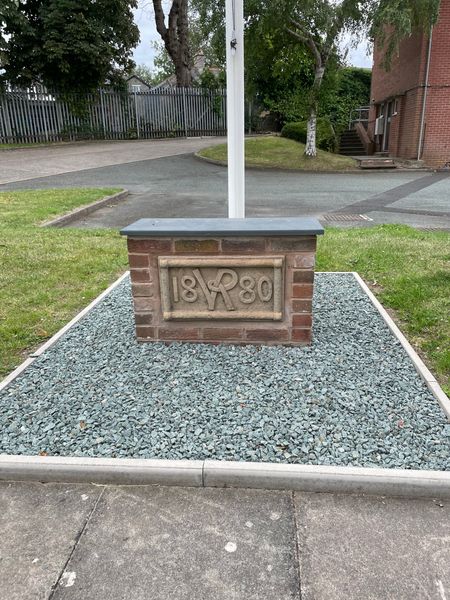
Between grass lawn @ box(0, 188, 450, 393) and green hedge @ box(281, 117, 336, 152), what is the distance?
15.7 meters

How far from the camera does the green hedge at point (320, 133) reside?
72.9 ft

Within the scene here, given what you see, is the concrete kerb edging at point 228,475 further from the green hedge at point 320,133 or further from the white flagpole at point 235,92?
the green hedge at point 320,133

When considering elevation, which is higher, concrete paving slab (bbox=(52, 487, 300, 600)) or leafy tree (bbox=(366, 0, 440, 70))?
leafy tree (bbox=(366, 0, 440, 70))

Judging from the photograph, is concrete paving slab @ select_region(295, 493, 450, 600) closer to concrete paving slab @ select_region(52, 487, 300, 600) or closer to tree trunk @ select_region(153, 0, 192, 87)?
concrete paving slab @ select_region(52, 487, 300, 600)

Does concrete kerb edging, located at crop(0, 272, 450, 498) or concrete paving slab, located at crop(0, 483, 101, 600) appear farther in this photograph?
concrete kerb edging, located at crop(0, 272, 450, 498)

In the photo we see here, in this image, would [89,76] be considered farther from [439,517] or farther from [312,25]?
[439,517]

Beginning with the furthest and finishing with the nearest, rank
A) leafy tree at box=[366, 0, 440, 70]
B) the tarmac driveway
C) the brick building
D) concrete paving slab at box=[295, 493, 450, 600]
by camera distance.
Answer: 1. the brick building
2. leafy tree at box=[366, 0, 440, 70]
3. the tarmac driveway
4. concrete paving slab at box=[295, 493, 450, 600]

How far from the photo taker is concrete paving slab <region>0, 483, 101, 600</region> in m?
1.82

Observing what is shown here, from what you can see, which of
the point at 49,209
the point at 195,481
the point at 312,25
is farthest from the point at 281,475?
the point at 312,25

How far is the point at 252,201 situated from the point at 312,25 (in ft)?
27.8

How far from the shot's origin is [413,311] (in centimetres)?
430

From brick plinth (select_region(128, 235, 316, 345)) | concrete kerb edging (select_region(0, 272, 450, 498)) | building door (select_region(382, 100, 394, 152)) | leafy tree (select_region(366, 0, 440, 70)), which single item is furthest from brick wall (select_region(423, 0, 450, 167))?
concrete kerb edging (select_region(0, 272, 450, 498))

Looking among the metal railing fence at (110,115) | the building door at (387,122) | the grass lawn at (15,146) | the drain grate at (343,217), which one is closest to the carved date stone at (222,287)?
the drain grate at (343,217)

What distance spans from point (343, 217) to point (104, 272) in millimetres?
5227
